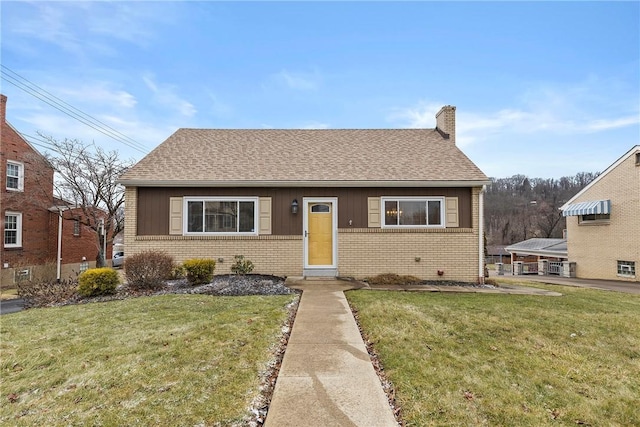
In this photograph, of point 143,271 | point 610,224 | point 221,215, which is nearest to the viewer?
point 143,271

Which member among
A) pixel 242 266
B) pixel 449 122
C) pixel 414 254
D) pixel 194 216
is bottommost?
pixel 242 266

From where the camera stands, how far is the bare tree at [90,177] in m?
18.7

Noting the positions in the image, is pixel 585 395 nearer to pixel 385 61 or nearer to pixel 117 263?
pixel 385 61

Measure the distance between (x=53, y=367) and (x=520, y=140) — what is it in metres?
34.8

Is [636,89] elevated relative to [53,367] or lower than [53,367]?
elevated

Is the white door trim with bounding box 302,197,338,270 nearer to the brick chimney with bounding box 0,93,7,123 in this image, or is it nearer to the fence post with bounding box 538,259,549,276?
the brick chimney with bounding box 0,93,7,123

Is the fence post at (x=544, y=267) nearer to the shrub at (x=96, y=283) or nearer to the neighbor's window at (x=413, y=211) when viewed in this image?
the neighbor's window at (x=413, y=211)

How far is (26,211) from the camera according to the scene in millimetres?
19328

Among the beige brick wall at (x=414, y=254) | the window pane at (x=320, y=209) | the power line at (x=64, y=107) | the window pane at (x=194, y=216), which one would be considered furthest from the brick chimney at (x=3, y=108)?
the beige brick wall at (x=414, y=254)

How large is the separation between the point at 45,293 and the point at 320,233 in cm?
784

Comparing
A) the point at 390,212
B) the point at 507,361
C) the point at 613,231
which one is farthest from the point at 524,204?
the point at 507,361

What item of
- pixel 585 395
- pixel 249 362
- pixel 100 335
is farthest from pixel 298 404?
pixel 100 335

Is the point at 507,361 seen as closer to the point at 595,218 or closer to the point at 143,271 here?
the point at 143,271

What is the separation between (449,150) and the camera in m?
12.7
